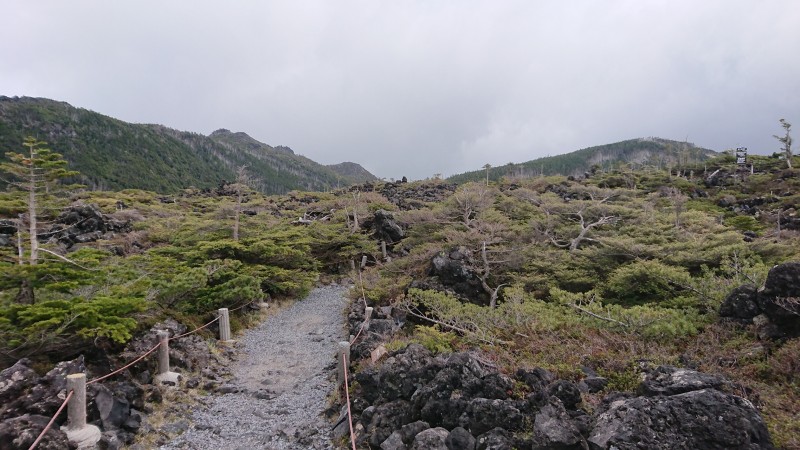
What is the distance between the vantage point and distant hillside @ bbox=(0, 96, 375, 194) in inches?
3423

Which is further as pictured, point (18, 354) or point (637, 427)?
point (18, 354)

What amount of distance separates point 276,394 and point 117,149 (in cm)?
11645

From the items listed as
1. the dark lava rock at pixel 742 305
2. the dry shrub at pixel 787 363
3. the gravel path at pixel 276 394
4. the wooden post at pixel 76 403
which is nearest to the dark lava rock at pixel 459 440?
the gravel path at pixel 276 394

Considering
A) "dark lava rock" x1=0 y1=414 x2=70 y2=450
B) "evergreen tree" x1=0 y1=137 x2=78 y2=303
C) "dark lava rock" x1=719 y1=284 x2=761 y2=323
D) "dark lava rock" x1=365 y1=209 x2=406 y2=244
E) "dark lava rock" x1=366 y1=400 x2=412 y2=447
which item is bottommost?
"dark lava rock" x1=366 y1=400 x2=412 y2=447

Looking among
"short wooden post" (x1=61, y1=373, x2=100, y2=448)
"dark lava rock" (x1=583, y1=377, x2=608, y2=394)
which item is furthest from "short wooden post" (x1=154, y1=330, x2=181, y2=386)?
"dark lava rock" (x1=583, y1=377, x2=608, y2=394)

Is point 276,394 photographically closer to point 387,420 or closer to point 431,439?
point 387,420

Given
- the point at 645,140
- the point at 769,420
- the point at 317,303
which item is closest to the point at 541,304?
the point at 769,420

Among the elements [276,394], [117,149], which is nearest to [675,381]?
[276,394]

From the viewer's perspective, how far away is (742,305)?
5.80m

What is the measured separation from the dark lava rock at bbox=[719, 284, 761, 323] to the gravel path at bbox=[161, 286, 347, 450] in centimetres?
625

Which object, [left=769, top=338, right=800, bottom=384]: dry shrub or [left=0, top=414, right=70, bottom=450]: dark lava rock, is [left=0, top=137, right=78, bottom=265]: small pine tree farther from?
[left=769, top=338, right=800, bottom=384]: dry shrub

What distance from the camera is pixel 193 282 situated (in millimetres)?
9812

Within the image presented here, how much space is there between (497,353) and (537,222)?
1045 cm

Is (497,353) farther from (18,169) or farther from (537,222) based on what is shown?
(537,222)
